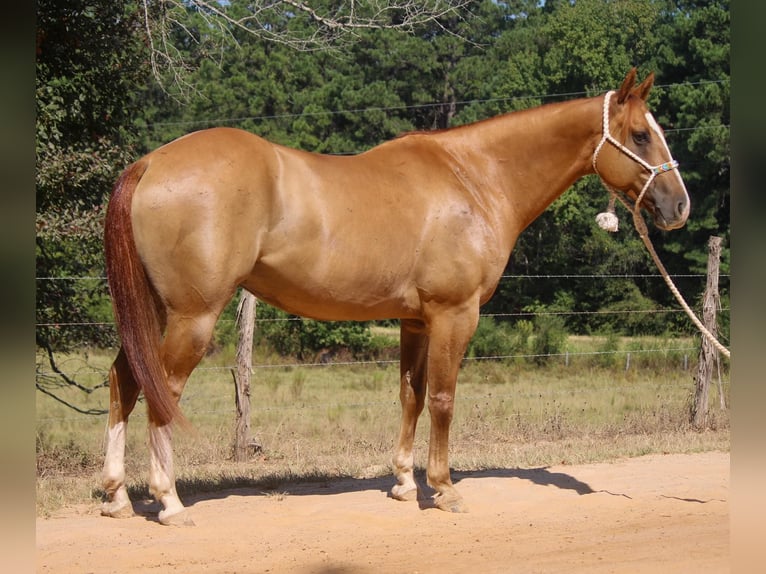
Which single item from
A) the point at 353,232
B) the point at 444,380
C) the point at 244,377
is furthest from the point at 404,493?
the point at 244,377

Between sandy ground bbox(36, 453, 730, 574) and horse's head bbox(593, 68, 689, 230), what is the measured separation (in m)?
1.92

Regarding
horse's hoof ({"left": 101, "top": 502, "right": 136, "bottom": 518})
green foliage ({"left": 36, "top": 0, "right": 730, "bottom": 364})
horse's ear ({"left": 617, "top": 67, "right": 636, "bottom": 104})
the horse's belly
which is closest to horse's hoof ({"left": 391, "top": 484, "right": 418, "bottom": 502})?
the horse's belly

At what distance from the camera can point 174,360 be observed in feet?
15.4

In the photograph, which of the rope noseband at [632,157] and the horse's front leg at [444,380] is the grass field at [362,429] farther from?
the rope noseband at [632,157]

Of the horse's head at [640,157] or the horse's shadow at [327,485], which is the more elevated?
the horse's head at [640,157]

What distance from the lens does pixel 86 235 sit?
25.5ft

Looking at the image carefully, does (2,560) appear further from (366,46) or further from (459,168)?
(366,46)

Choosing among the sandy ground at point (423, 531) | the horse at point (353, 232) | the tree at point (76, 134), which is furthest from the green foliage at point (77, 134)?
the sandy ground at point (423, 531)

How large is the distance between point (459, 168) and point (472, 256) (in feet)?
2.30

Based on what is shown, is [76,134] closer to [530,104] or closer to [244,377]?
[244,377]

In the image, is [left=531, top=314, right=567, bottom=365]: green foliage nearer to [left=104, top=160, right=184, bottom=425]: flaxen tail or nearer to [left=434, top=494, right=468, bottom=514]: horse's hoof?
[left=434, top=494, right=468, bottom=514]: horse's hoof

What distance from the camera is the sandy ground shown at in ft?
14.0

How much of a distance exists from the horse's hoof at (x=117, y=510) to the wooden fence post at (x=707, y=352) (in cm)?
647

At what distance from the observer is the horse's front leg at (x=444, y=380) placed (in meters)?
5.29
